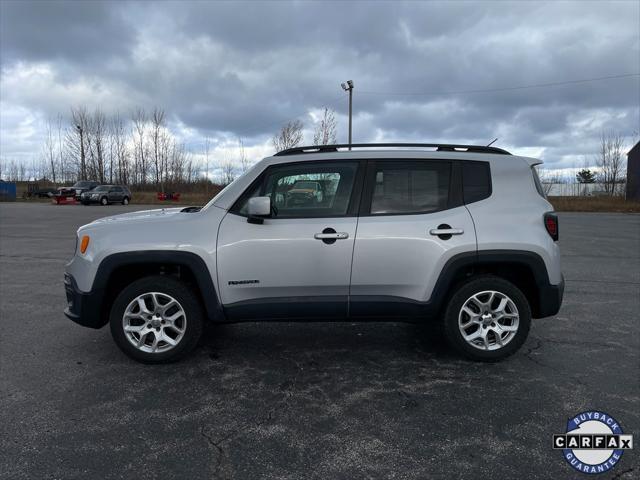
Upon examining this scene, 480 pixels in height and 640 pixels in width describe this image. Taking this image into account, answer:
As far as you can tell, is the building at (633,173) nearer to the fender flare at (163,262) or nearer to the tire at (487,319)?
the tire at (487,319)

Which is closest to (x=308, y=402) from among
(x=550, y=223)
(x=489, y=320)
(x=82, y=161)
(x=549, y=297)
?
(x=489, y=320)

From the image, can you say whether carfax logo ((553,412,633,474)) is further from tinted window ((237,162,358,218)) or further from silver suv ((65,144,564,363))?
tinted window ((237,162,358,218))

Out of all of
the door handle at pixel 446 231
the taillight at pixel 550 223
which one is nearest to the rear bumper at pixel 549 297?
the taillight at pixel 550 223

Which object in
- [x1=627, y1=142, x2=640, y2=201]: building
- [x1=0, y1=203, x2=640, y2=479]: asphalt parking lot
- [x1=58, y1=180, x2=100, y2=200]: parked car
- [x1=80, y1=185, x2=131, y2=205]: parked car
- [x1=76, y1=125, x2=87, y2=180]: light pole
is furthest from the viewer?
[x1=76, y1=125, x2=87, y2=180]: light pole

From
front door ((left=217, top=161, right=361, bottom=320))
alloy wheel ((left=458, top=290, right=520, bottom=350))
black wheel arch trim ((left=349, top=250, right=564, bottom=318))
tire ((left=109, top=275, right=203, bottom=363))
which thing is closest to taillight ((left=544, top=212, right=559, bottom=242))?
black wheel arch trim ((left=349, top=250, right=564, bottom=318))

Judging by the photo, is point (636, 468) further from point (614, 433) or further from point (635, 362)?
point (635, 362)

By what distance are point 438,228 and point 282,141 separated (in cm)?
3422

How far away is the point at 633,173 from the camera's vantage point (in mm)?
44906

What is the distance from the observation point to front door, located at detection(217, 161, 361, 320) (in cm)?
368

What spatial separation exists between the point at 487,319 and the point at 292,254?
70.3 inches

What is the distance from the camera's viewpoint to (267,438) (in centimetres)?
273

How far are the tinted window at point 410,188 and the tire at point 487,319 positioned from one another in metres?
0.79

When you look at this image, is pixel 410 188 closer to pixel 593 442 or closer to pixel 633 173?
pixel 593 442

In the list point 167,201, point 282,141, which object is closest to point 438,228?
point 282,141
